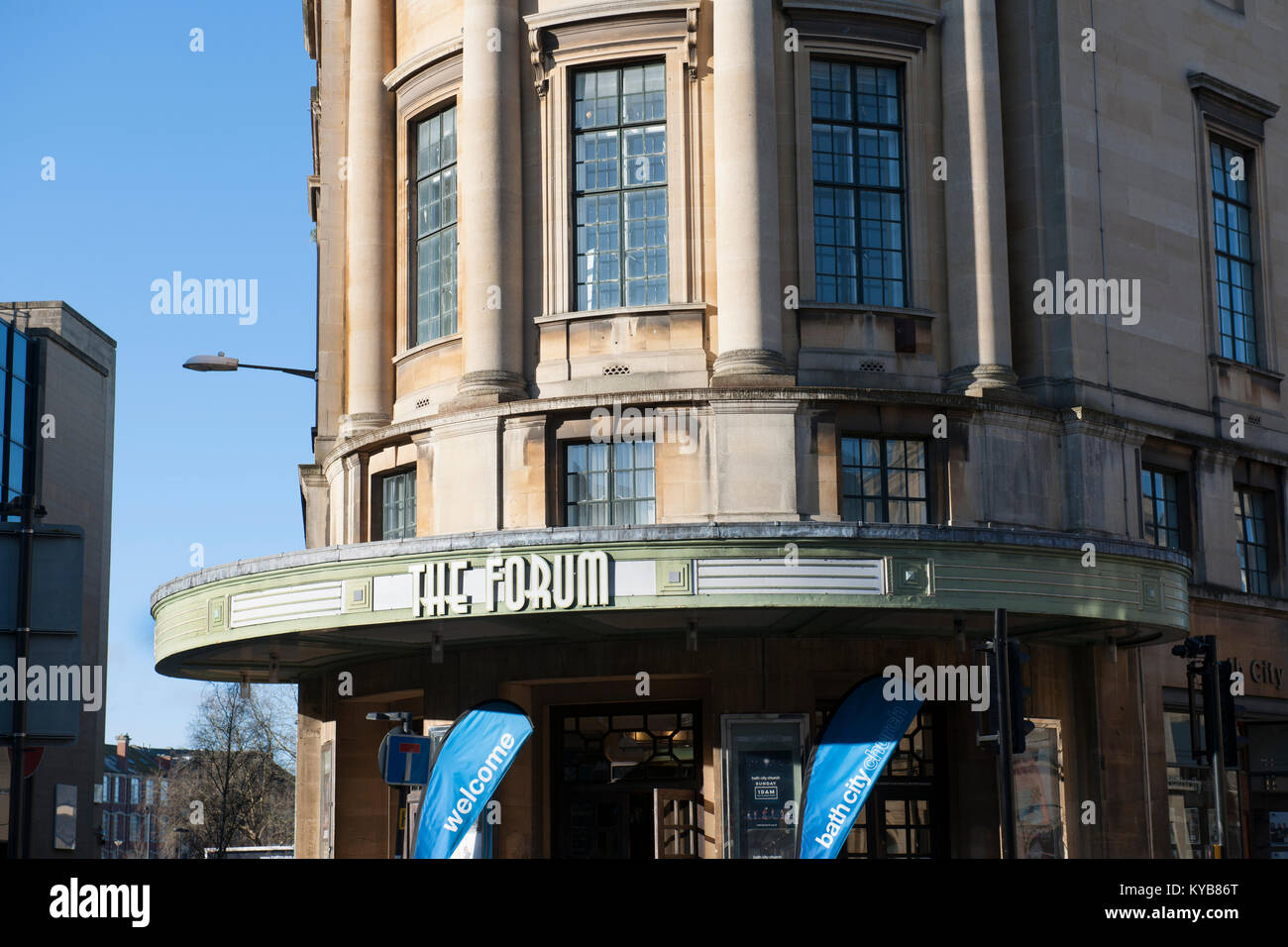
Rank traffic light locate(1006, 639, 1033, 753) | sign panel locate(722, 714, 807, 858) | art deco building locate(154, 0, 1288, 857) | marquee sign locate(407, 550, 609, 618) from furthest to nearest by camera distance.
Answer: sign panel locate(722, 714, 807, 858) < art deco building locate(154, 0, 1288, 857) < marquee sign locate(407, 550, 609, 618) < traffic light locate(1006, 639, 1033, 753)

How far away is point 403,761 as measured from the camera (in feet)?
72.1

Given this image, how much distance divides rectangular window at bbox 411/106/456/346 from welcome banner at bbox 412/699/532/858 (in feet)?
23.7

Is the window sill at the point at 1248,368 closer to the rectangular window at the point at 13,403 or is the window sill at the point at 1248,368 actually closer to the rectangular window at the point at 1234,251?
the rectangular window at the point at 1234,251

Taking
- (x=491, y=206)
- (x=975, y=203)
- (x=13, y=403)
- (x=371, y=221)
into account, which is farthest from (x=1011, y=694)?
(x=13, y=403)

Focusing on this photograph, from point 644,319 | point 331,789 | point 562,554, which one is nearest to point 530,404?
point 644,319

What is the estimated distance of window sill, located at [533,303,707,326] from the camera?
25.8 metres

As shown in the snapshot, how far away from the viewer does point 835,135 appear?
26.9 metres

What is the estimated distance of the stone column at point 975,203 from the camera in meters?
26.4

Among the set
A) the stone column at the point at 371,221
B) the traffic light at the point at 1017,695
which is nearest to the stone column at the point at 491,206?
the stone column at the point at 371,221

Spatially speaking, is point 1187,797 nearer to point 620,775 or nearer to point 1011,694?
point 620,775

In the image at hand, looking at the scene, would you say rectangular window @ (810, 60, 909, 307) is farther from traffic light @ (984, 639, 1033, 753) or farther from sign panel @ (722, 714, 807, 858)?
traffic light @ (984, 639, 1033, 753)

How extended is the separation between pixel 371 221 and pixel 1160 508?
1494 centimetres

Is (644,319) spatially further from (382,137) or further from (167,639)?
(167,639)

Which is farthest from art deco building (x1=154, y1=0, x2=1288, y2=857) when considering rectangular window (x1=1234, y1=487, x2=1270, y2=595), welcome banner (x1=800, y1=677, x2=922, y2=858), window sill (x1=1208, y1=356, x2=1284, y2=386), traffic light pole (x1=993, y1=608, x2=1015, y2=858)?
traffic light pole (x1=993, y1=608, x2=1015, y2=858)
